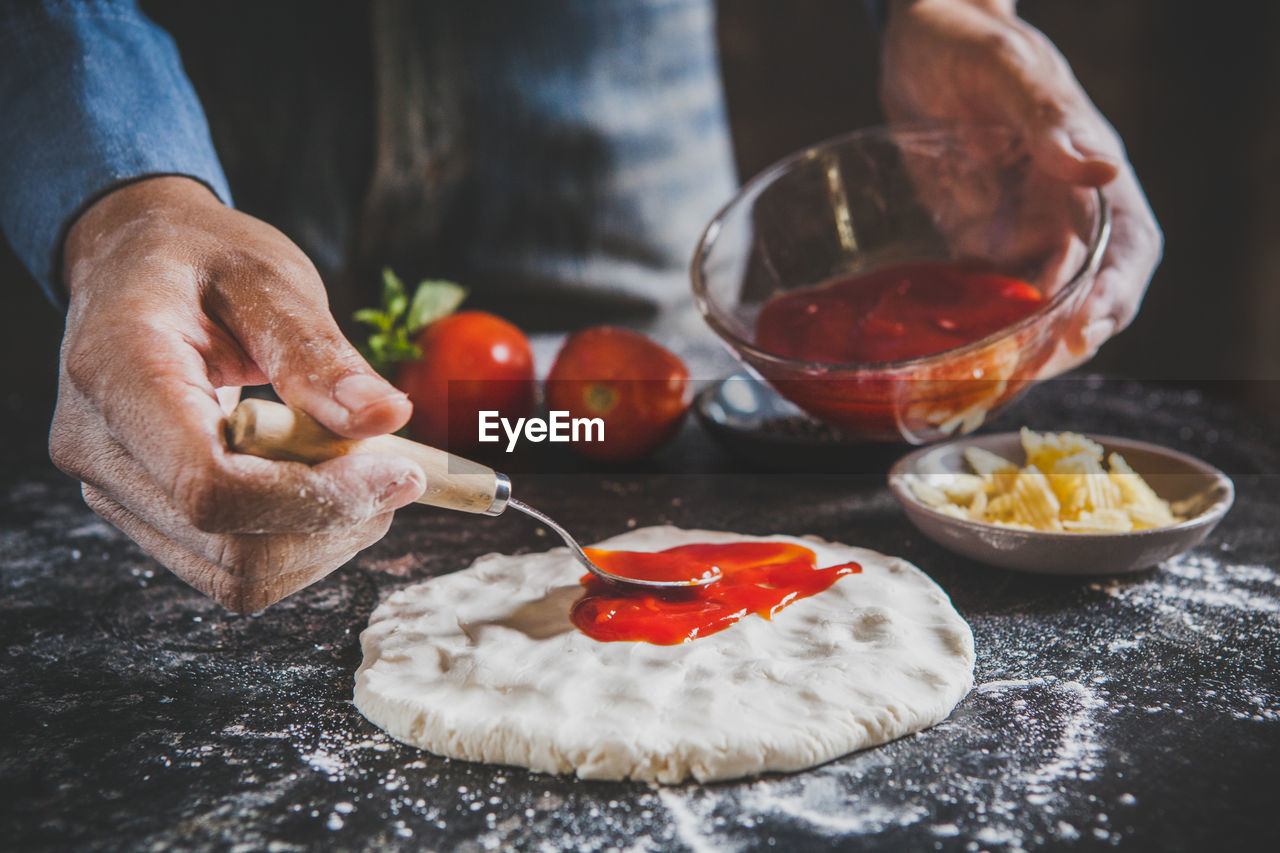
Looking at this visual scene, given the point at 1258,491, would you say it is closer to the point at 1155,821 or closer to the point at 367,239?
the point at 1155,821

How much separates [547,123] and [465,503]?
1319mm

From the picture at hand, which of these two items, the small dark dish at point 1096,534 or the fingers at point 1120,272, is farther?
the fingers at point 1120,272

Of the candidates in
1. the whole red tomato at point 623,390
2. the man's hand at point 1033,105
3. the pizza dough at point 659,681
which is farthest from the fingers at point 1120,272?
the whole red tomato at point 623,390

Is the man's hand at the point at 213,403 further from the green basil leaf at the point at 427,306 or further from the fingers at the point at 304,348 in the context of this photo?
the green basil leaf at the point at 427,306

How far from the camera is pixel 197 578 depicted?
3.18 ft

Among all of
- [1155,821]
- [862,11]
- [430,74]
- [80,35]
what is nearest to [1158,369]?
[862,11]

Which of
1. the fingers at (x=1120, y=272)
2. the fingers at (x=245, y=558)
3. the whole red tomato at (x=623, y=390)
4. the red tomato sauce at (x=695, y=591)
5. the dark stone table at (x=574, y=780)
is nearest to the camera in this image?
the dark stone table at (x=574, y=780)

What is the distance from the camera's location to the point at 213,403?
2.84 ft

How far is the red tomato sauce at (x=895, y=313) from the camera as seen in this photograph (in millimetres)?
1267

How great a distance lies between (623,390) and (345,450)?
76cm

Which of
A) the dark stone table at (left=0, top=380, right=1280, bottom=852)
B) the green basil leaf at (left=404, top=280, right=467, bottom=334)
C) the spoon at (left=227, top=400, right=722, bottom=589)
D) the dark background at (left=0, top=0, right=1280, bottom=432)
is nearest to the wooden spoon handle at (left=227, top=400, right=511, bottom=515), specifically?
the spoon at (left=227, top=400, right=722, bottom=589)

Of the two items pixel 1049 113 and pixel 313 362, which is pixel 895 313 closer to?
pixel 1049 113

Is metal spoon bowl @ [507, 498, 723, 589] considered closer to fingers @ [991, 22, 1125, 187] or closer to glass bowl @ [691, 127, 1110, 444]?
glass bowl @ [691, 127, 1110, 444]

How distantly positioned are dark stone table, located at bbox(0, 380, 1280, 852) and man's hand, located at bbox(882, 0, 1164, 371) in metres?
0.36
